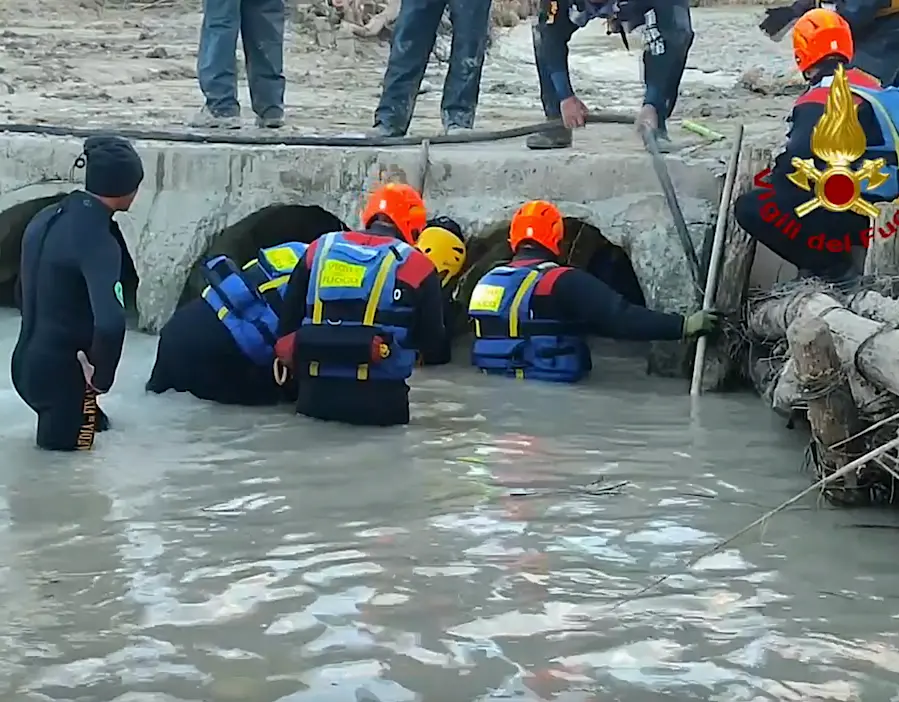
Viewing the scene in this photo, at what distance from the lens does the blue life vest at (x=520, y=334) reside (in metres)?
6.34

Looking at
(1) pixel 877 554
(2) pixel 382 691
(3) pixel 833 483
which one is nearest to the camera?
(2) pixel 382 691

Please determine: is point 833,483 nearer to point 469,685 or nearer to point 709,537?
point 709,537

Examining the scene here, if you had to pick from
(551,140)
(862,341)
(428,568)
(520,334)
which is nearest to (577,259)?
(551,140)

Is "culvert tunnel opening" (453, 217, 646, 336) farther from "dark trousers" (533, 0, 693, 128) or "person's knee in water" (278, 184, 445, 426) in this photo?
"person's knee in water" (278, 184, 445, 426)

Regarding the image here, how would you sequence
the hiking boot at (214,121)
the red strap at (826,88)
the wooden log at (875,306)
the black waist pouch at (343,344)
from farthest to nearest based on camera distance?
the hiking boot at (214,121) → the black waist pouch at (343,344) → the red strap at (826,88) → the wooden log at (875,306)

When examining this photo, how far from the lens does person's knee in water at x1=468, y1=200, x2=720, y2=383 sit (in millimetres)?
6059

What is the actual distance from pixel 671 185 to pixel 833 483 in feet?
8.17

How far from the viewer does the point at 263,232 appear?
317 inches

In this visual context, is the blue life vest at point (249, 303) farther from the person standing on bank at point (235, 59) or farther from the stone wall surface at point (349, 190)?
the person standing on bank at point (235, 59)

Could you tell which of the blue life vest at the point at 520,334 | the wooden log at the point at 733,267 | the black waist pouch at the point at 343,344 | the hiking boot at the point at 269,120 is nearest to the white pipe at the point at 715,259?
the wooden log at the point at 733,267

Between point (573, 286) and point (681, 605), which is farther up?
point (573, 286)

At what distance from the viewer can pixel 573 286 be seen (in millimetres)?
6145

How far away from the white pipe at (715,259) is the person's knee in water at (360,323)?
1214 millimetres

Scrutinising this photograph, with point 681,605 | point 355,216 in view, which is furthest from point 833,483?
point 355,216
